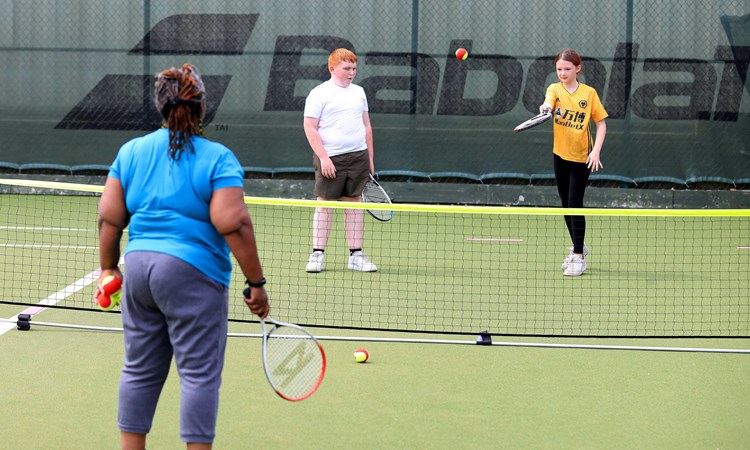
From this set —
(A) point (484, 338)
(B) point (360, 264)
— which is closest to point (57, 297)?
(B) point (360, 264)

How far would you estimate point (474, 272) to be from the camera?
9.02 meters

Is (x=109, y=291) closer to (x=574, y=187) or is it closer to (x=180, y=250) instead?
(x=180, y=250)

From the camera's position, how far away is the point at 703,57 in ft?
42.7

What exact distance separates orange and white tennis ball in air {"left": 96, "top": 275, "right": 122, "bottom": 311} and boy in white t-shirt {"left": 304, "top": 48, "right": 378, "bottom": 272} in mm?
4641

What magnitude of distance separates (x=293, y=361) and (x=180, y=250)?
0.83 metres

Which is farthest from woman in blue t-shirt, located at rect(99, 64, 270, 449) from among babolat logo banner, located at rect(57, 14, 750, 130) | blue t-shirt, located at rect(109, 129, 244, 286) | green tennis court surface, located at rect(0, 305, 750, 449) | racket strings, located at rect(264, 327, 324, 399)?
babolat logo banner, located at rect(57, 14, 750, 130)

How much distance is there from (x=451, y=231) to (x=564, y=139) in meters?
2.88

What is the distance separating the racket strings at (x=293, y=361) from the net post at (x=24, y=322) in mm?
2693

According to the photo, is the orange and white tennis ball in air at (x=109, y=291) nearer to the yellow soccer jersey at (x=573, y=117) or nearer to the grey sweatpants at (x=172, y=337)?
the grey sweatpants at (x=172, y=337)

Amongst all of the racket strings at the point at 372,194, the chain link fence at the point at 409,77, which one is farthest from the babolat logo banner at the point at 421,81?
the racket strings at the point at 372,194

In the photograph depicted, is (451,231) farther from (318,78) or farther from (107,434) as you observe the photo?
(107,434)

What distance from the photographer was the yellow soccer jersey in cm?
864

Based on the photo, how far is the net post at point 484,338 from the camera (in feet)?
20.3

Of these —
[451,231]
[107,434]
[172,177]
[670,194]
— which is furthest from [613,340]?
[670,194]
